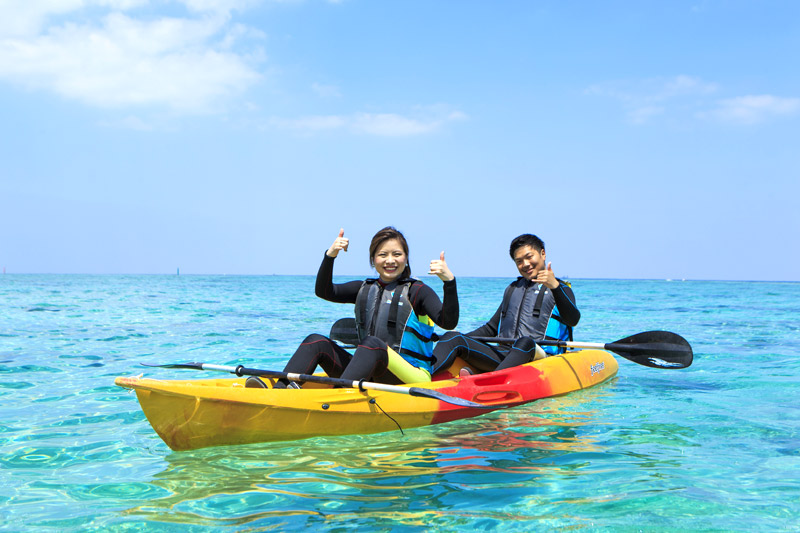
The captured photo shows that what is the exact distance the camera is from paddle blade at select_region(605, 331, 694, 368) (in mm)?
6285

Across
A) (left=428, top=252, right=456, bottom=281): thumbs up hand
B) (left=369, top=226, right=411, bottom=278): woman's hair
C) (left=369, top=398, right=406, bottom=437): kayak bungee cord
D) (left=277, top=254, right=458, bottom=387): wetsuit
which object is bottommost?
(left=369, top=398, right=406, bottom=437): kayak bungee cord

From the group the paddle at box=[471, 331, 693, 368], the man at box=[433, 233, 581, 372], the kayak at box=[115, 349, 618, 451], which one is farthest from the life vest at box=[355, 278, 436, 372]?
the paddle at box=[471, 331, 693, 368]

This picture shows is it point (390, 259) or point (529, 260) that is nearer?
point (390, 259)

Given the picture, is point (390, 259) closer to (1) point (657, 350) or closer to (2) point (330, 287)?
(2) point (330, 287)

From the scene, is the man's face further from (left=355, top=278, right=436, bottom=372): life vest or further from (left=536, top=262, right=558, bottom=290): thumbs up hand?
(left=355, top=278, right=436, bottom=372): life vest

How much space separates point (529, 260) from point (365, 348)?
2473mm

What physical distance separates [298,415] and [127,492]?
3.54 feet

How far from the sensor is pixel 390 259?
457 centimetres

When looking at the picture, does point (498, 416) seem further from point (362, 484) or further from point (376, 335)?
point (362, 484)

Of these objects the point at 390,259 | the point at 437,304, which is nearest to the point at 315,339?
the point at 390,259

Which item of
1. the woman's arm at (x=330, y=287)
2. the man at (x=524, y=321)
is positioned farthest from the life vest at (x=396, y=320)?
the man at (x=524, y=321)

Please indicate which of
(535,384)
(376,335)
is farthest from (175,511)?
(535,384)

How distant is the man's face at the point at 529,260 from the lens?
19.8 ft

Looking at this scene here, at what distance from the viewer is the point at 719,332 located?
43.9ft
